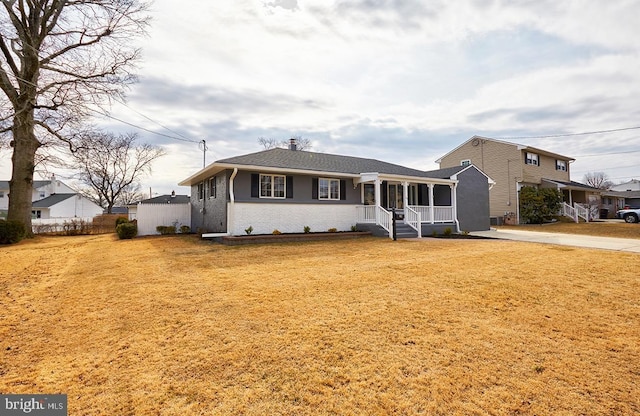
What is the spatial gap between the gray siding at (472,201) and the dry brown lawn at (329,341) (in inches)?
442

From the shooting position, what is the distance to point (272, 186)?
13.3 m

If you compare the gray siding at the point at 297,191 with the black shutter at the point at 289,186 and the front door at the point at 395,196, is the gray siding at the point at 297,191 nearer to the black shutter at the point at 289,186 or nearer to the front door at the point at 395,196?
the black shutter at the point at 289,186

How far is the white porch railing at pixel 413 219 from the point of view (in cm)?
1452

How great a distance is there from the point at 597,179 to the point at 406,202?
247 ft

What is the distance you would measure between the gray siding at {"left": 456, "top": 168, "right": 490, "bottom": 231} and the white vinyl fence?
1679cm

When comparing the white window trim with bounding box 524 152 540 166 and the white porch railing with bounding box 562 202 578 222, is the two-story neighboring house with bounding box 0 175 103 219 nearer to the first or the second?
the white window trim with bounding box 524 152 540 166

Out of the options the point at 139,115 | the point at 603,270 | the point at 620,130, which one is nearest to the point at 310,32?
the point at 603,270

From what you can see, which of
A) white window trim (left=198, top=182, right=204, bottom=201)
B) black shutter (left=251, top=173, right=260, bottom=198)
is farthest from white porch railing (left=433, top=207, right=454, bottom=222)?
white window trim (left=198, top=182, right=204, bottom=201)

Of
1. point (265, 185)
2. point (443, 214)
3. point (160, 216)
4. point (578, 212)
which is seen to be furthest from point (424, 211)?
point (578, 212)

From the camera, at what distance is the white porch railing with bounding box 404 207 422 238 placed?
47.6 feet

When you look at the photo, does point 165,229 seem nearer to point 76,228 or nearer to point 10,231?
point 10,231

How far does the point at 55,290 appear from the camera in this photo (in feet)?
18.2

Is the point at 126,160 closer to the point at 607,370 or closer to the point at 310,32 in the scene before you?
the point at 310,32

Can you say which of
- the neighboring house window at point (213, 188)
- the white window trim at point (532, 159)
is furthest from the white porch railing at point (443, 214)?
the white window trim at point (532, 159)
